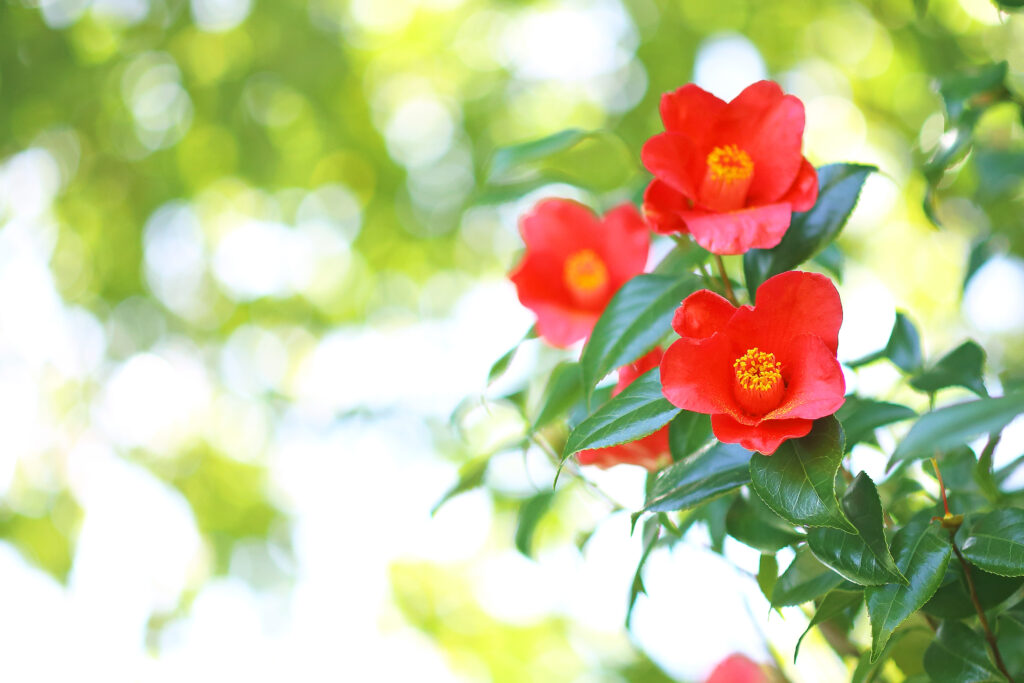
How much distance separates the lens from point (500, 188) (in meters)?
0.54

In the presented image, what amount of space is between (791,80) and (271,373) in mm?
1343

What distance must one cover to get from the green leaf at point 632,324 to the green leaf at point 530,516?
0.55 ft

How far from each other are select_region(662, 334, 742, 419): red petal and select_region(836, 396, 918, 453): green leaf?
0.06 meters

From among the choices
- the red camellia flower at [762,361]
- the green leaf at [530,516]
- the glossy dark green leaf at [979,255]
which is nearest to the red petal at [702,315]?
the red camellia flower at [762,361]

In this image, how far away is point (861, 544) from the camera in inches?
11.5

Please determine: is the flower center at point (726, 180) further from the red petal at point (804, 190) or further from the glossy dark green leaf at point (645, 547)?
the glossy dark green leaf at point (645, 547)

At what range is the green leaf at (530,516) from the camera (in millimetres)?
509

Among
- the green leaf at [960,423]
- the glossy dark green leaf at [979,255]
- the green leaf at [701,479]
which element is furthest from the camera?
the glossy dark green leaf at [979,255]

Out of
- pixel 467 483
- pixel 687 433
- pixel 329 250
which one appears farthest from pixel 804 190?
pixel 329 250

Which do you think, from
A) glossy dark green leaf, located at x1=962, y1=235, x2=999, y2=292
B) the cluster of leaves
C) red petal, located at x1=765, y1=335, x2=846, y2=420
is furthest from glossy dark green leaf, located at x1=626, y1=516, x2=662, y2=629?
glossy dark green leaf, located at x1=962, y1=235, x2=999, y2=292

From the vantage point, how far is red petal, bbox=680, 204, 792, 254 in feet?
1.08

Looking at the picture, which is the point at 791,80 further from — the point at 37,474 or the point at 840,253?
the point at 37,474

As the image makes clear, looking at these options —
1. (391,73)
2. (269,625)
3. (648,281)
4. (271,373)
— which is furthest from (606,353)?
(269,625)

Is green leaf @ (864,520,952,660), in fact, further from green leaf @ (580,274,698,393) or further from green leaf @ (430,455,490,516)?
green leaf @ (430,455,490,516)
